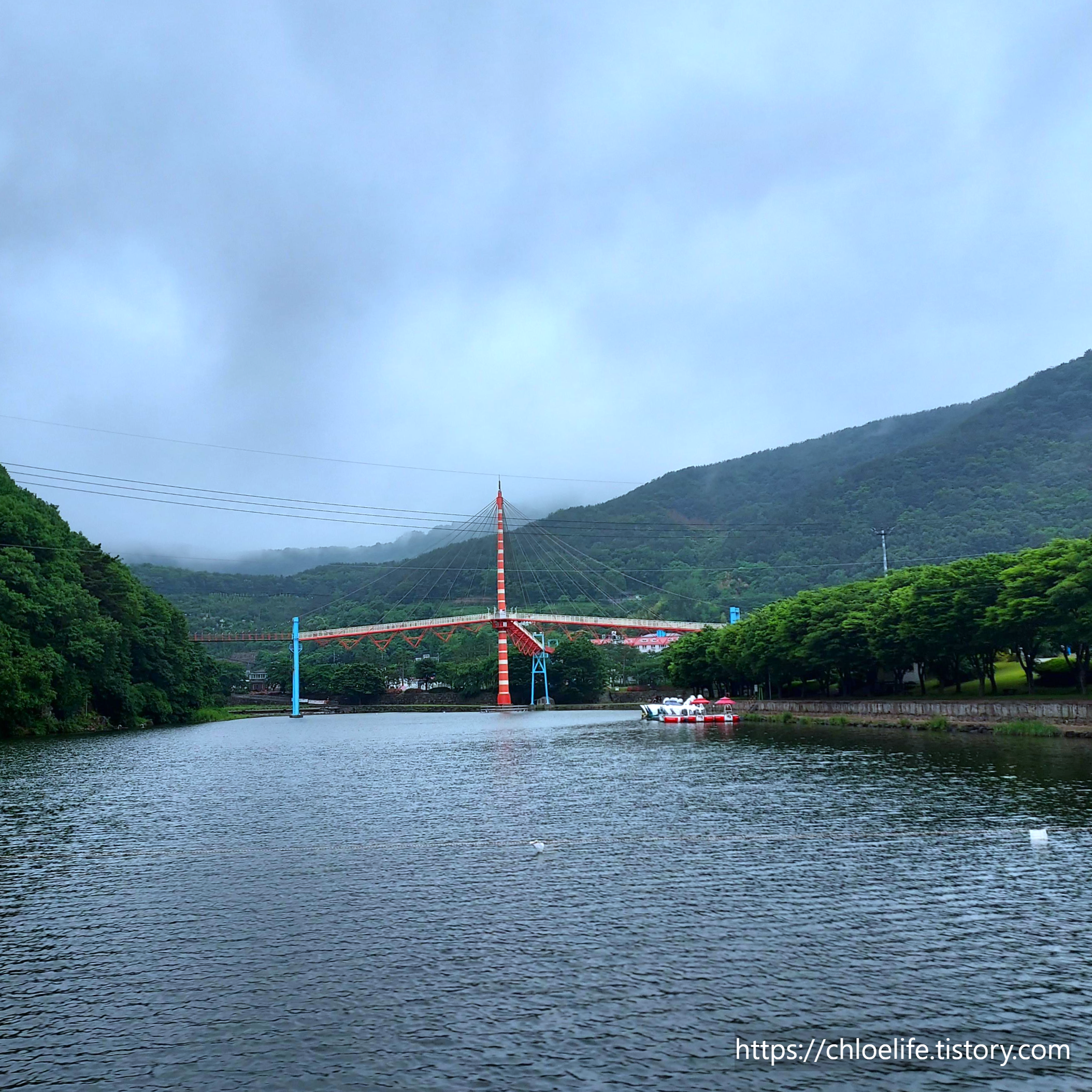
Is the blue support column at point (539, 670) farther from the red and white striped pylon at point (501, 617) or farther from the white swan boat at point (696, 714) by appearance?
the white swan boat at point (696, 714)

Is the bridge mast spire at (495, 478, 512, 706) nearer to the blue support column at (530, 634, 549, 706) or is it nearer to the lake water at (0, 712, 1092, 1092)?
the blue support column at (530, 634, 549, 706)

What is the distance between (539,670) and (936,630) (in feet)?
311

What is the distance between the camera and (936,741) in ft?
170

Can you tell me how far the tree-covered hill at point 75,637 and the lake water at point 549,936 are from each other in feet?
119

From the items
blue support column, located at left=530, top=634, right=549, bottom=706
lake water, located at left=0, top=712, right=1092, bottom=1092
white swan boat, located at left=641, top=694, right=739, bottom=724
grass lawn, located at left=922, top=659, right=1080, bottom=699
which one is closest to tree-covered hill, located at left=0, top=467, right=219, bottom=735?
lake water, located at left=0, top=712, right=1092, bottom=1092

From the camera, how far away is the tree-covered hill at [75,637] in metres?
68.9

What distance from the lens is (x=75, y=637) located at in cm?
7744

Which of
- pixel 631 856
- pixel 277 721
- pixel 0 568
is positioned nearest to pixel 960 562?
pixel 631 856

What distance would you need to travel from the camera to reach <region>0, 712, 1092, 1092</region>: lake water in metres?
12.1

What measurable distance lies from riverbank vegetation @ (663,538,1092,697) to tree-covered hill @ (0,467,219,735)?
58532 mm

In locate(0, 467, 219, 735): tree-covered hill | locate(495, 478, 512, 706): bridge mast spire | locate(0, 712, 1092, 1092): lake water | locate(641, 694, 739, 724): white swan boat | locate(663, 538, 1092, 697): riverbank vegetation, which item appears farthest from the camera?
locate(495, 478, 512, 706): bridge mast spire

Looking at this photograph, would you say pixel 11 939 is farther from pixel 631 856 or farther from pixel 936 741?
pixel 936 741

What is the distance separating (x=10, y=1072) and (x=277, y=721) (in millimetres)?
124608

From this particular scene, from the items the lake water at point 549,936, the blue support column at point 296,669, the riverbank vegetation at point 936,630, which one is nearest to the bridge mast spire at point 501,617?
the blue support column at point 296,669
